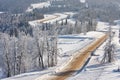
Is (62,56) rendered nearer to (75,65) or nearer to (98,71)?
(75,65)

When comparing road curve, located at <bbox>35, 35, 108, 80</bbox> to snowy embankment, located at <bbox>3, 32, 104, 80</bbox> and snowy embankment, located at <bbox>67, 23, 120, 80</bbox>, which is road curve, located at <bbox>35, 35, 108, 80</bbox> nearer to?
snowy embankment, located at <bbox>3, 32, 104, 80</bbox>

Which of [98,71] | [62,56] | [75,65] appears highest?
[98,71]

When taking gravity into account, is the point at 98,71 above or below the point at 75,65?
above

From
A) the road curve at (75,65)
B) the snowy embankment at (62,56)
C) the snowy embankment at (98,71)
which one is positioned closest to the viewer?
the snowy embankment at (98,71)

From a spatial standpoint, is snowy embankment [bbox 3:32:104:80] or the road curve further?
the road curve

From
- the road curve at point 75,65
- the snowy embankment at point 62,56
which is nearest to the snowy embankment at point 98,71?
the road curve at point 75,65

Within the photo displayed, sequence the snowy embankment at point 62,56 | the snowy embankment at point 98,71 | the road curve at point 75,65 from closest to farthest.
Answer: the snowy embankment at point 98,71 → the snowy embankment at point 62,56 → the road curve at point 75,65

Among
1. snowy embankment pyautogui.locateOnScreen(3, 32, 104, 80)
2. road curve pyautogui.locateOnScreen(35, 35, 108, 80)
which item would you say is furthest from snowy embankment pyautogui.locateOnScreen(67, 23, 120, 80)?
snowy embankment pyautogui.locateOnScreen(3, 32, 104, 80)

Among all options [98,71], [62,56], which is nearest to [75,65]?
[98,71]

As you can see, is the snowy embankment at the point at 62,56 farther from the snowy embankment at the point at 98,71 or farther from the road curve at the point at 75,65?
the snowy embankment at the point at 98,71

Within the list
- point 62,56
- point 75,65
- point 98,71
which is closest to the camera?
point 98,71

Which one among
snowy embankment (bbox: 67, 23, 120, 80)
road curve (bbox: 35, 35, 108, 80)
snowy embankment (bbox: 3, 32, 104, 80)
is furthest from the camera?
road curve (bbox: 35, 35, 108, 80)

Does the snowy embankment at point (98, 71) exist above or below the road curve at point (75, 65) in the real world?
above
